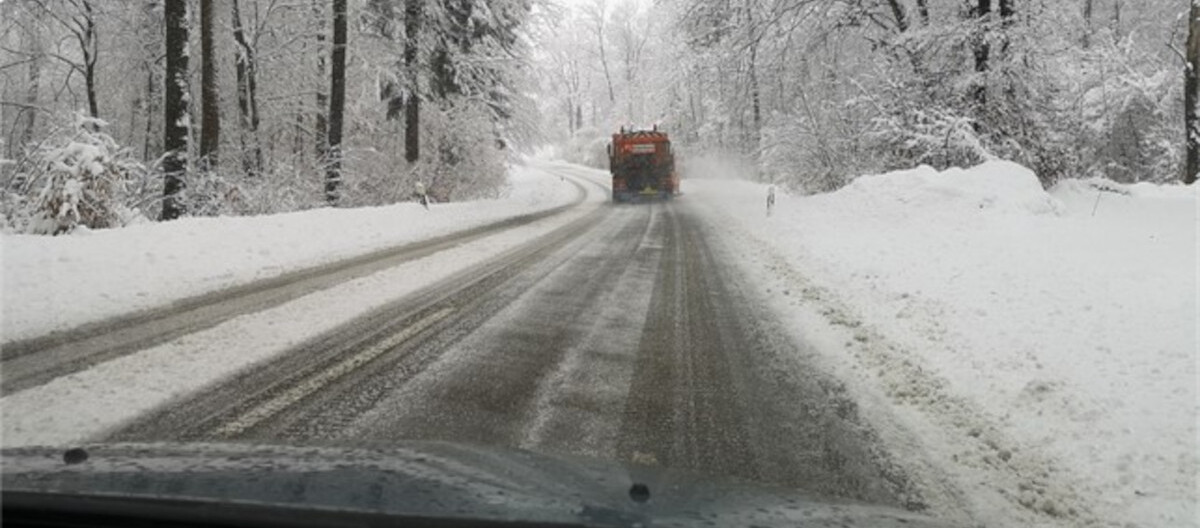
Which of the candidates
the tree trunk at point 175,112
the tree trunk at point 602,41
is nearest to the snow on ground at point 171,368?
the tree trunk at point 175,112

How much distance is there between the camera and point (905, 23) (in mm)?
20516

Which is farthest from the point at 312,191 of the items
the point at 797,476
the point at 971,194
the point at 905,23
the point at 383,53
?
the point at 797,476

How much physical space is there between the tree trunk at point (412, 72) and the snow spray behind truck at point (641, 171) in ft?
36.0

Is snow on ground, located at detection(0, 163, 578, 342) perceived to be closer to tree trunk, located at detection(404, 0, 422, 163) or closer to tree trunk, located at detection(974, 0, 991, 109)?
tree trunk, located at detection(404, 0, 422, 163)

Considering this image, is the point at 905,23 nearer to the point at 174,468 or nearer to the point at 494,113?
the point at 494,113

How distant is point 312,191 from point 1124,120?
27.8 m

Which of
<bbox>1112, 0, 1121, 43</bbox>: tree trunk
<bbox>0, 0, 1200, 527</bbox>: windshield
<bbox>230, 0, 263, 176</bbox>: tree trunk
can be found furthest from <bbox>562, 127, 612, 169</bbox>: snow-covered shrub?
<bbox>230, 0, 263, 176</bbox>: tree trunk

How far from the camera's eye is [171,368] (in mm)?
4992

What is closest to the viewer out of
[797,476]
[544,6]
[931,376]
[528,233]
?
[797,476]

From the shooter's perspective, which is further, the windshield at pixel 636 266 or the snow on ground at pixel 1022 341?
the windshield at pixel 636 266

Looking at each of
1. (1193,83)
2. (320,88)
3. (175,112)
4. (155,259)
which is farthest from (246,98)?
(1193,83)

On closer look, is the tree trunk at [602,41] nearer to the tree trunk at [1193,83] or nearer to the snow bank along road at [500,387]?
the tree trunk at [1193,83]

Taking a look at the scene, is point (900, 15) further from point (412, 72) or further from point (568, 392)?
point (568, 392)

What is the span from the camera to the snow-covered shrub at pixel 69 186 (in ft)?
35.6
